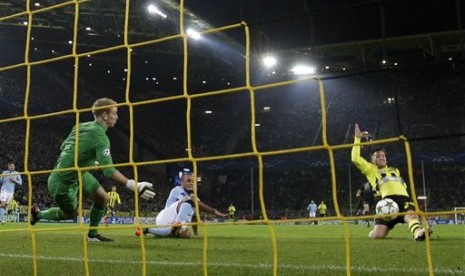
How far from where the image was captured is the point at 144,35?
91.2 ft

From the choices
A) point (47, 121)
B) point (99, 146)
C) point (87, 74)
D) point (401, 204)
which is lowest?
point (401, 204)

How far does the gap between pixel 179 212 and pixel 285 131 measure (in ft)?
86.1

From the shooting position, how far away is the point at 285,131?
34.9 metres

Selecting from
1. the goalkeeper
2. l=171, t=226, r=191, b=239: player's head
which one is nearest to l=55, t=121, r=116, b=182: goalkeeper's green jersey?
the goalkeeper

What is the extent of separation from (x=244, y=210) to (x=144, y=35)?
473 inches

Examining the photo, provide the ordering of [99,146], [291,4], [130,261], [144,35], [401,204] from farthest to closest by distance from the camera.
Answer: [144,35], [291,4], [401,204], [99,146], [130,261]

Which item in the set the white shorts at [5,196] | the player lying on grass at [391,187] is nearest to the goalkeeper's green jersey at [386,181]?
the player lying on grass at [391,187]

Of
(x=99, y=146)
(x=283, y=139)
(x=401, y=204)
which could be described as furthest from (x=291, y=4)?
(x=283, y=139)

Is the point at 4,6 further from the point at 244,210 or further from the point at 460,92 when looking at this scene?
the point at 460,92

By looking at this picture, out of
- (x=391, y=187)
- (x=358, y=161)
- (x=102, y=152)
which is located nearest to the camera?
(x=102, y=152)

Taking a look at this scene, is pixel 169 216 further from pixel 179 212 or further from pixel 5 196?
pixel 5 196

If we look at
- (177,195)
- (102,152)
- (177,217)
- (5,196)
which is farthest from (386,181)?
(5,196)

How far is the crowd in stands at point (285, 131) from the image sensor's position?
1162 inches

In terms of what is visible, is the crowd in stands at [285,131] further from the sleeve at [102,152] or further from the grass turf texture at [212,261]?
the sleeve at [102,152]
